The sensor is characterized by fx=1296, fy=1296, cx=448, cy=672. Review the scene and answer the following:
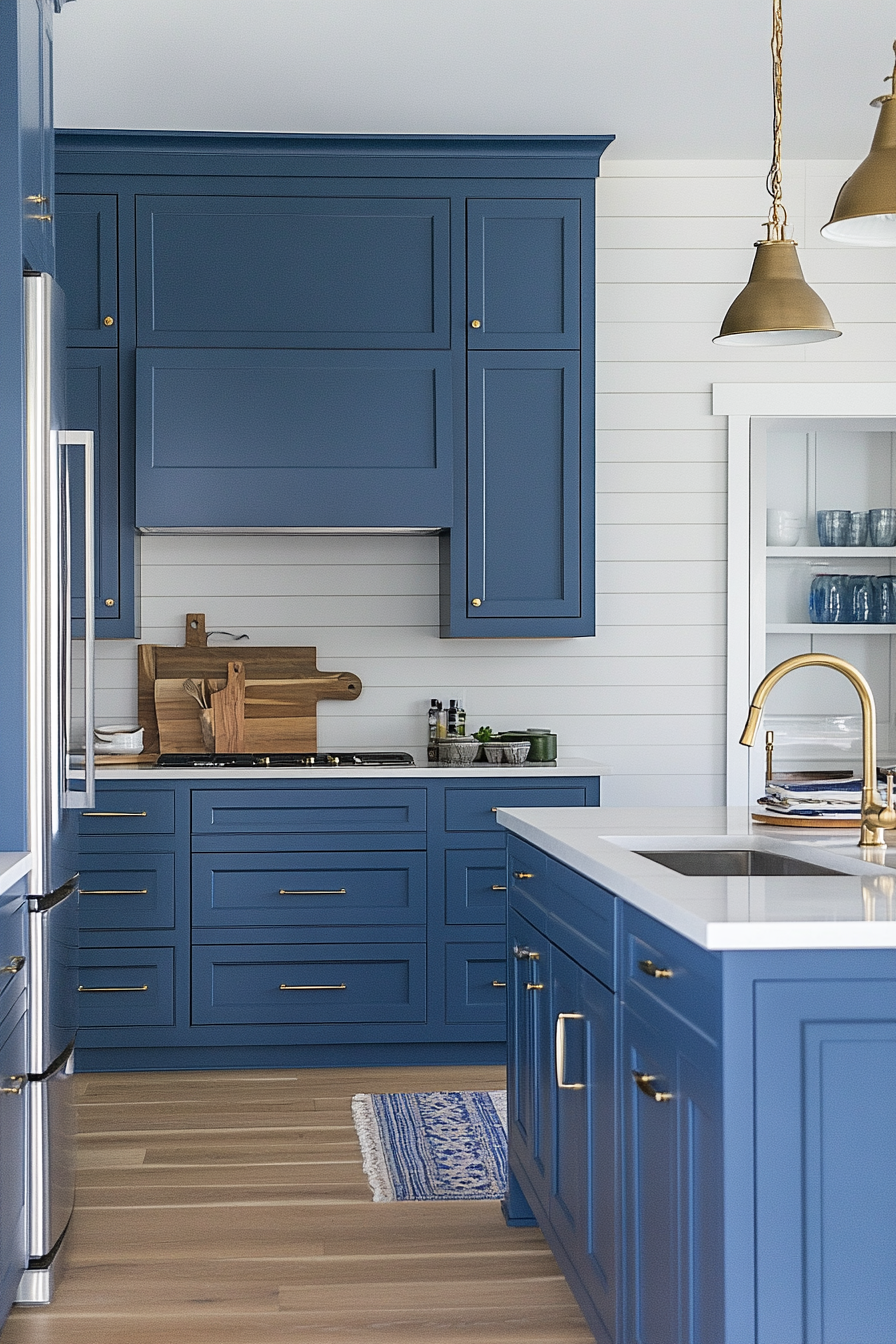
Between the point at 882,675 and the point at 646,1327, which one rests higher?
the point at 882,675

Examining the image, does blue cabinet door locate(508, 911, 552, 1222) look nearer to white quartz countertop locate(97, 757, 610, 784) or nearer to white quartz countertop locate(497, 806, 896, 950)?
white quartz countertop locate(497, 806, 896, 950)

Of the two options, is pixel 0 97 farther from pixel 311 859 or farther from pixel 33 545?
pixel 311 859

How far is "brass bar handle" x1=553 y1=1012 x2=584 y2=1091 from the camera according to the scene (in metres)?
2.30

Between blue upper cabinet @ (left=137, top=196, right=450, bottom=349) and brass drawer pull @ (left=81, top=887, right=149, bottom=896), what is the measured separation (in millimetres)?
1802

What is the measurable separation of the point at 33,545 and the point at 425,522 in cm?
189

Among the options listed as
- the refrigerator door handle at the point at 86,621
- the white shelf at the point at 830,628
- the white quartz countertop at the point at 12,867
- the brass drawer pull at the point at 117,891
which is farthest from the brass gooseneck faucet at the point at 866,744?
the white shelf at the point at 830,628

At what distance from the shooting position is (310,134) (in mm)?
4344

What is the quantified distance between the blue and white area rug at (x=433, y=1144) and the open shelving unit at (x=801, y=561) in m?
1.67

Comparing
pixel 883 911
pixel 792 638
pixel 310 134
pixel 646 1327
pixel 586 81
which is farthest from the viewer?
pixel 792 638

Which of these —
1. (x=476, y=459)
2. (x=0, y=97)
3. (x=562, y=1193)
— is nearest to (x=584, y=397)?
(x=476, y=459)

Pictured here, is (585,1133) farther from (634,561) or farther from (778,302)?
(634,561)

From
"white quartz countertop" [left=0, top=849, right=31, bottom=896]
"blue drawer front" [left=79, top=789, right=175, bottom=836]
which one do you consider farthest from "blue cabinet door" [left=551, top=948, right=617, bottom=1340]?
"blue drawer front" [left=79, top=789, right=175, bottom=836]

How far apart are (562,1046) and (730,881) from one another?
1.96ft

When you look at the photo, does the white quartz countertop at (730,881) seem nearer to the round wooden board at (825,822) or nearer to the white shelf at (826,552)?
the round wooden board at (825,822)
